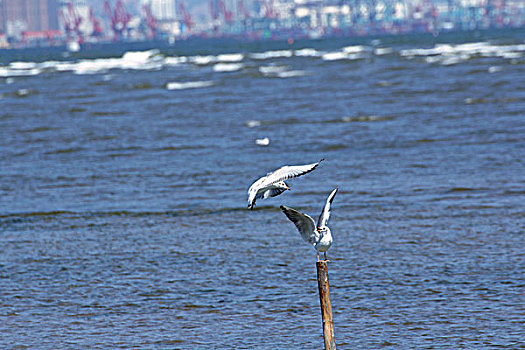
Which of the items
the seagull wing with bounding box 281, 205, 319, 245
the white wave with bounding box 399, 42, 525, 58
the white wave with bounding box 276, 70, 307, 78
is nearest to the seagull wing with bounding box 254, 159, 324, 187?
the seagull wing with bounding box 281, 205, 319, 245

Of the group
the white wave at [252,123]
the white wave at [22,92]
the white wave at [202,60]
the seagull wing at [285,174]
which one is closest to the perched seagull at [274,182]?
the seagull wing at [285,174]

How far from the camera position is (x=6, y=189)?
640 inches

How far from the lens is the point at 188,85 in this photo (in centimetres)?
4250

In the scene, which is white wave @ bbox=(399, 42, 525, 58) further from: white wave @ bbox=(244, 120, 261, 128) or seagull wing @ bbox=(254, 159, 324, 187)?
seagull wing @ bbox=(254, 159, 324, 187)

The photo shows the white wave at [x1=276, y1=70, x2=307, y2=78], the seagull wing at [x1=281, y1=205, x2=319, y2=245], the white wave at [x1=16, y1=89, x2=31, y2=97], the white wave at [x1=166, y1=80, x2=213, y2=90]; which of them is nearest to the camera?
the seagull wing at [x1=281, y1=205, x2=319, y2=245]

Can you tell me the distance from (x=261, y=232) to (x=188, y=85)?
101 ft

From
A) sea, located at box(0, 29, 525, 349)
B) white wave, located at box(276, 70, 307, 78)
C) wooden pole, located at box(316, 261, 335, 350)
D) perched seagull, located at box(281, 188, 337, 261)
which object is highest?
perched seagull, located at box(281, 188, 337, 261)

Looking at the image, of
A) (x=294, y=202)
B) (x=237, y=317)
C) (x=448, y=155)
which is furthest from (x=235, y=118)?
(x=237, y=317)

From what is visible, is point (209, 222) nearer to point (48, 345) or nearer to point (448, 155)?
point (48, 345)

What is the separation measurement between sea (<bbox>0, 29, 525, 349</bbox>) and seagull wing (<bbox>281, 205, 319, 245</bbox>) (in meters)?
2.19

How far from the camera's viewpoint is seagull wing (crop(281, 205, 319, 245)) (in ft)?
18.9

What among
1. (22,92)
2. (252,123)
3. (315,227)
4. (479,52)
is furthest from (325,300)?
(479,52)

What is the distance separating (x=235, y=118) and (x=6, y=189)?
10.7m

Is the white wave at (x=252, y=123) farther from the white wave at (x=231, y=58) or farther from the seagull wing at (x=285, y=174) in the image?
the white wave at (x=231, y=58)
